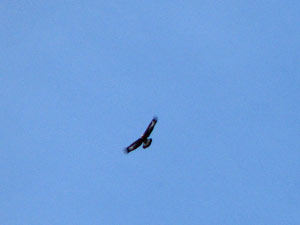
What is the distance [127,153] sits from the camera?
132000mm

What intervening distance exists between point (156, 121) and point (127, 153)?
21.4ft

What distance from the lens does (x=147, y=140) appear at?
13575 centimetres

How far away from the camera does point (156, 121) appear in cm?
13212

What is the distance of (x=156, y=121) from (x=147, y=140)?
16.1 ft

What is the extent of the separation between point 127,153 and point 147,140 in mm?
5154
